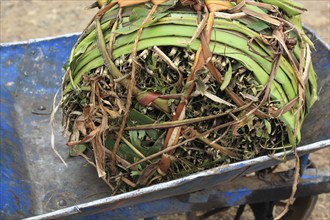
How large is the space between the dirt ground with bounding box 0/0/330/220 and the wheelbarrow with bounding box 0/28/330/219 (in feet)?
6.68

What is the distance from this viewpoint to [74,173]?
1952 millimetres

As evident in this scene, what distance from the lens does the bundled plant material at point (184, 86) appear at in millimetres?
1532

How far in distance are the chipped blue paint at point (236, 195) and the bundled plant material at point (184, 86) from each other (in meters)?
0.35

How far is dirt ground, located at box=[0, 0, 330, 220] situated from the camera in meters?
4.27

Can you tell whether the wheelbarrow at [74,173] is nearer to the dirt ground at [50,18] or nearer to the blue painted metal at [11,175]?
the blue painted metal at [11,175]

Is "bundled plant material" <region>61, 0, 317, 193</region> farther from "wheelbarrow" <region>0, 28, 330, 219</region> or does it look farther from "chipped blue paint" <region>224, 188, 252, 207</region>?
"chipped blue paint" <region>224, 188, 252, 207</region>

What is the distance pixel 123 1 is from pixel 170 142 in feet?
1.42

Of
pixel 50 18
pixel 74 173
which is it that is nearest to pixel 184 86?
pixel 74 173

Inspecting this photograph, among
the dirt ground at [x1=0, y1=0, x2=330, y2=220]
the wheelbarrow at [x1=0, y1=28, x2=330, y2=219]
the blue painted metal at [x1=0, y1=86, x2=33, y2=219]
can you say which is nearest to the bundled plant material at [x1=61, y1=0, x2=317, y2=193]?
the wheelbarrow at [x1=0, y1=28, x2=330, y2=219]

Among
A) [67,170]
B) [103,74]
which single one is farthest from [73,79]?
[67,170]

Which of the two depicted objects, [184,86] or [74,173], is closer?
[184,86]

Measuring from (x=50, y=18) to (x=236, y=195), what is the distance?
2896 millimetres

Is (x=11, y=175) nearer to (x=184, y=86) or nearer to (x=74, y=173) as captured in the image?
(x=74, y=173)

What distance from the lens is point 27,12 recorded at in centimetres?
453
